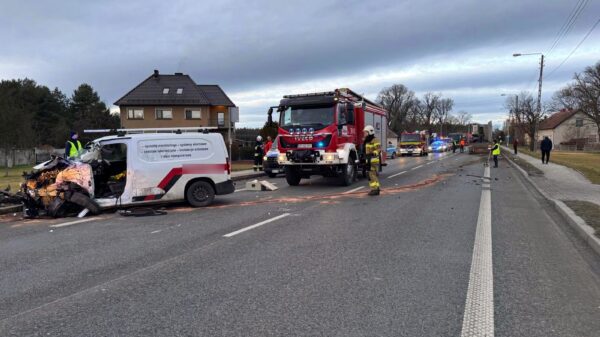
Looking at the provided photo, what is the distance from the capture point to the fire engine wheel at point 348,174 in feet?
48.9

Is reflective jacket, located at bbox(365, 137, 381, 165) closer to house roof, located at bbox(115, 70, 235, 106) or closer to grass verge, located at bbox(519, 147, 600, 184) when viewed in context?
grass verge, located at bbox(519, 147, 600, 184)

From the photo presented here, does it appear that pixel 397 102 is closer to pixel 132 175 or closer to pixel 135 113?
pixel 135 113

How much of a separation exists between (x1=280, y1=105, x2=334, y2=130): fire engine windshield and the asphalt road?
18.1 ft

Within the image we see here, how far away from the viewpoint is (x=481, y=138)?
165 ft

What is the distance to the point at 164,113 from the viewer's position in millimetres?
53844

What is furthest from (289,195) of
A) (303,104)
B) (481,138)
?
(481,138)

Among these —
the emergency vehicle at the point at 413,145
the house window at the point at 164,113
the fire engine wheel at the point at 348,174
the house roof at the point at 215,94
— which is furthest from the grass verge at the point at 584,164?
the house window at the point at 164,113

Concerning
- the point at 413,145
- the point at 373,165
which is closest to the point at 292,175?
the point at 373,165

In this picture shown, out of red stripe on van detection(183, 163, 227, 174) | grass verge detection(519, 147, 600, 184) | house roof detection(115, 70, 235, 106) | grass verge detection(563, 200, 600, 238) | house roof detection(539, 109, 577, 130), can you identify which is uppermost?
house roof detection(115, 70, 235, 106)

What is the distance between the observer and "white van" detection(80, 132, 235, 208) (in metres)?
A: 10.2

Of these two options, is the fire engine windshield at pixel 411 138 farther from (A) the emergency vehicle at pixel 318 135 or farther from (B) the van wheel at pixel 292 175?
(B) the van wheel at pixel 292 175

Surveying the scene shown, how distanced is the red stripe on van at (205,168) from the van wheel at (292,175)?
4435 millimetres

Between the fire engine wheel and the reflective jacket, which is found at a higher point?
the reflective jacket

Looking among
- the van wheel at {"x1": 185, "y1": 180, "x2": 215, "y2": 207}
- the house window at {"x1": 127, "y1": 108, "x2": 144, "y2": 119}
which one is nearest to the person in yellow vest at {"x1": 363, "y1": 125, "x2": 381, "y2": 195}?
the van wheel at {"x1": 185, "y1": 180, "x2": 215, "y2": 207}
